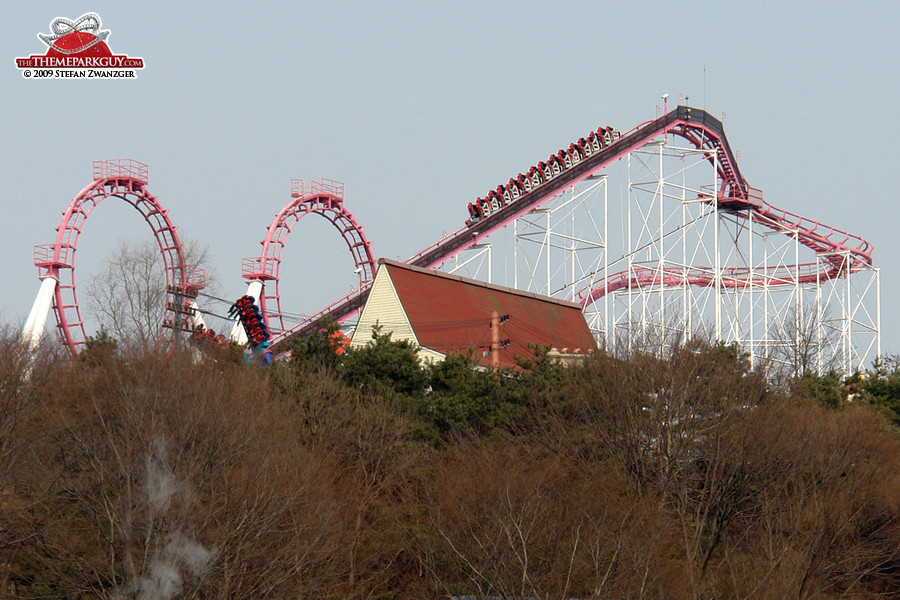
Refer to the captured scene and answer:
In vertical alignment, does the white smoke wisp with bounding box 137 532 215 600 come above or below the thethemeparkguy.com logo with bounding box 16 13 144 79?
below

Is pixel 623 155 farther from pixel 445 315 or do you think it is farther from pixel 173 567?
pixel 173 567

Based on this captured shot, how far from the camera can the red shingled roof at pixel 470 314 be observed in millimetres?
30672

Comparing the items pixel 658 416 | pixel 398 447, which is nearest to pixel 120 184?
pixel 398 447

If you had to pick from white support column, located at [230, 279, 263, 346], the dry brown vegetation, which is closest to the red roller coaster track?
white support column, located at [230, 279, 263, 346]

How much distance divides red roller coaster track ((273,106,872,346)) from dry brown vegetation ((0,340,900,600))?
13.2 meters

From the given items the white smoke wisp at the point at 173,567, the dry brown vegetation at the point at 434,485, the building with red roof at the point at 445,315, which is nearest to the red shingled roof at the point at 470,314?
the building with red roof at the point at 445,315

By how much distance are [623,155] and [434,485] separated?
19.7 metres

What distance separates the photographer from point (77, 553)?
1692cm

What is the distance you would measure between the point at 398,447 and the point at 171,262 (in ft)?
56.6

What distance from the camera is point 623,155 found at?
38250mm

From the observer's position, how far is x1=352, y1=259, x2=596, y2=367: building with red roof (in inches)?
1195

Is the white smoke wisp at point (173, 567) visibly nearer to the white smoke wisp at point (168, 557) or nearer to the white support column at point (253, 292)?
the white smoke wisp at point (168, 557)

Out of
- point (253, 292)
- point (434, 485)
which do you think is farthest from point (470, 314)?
point (434, 485)

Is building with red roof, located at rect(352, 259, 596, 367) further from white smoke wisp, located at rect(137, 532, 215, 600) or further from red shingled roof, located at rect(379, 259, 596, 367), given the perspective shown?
white smoke wisp, located at rect(137, 532, 215, 600)
